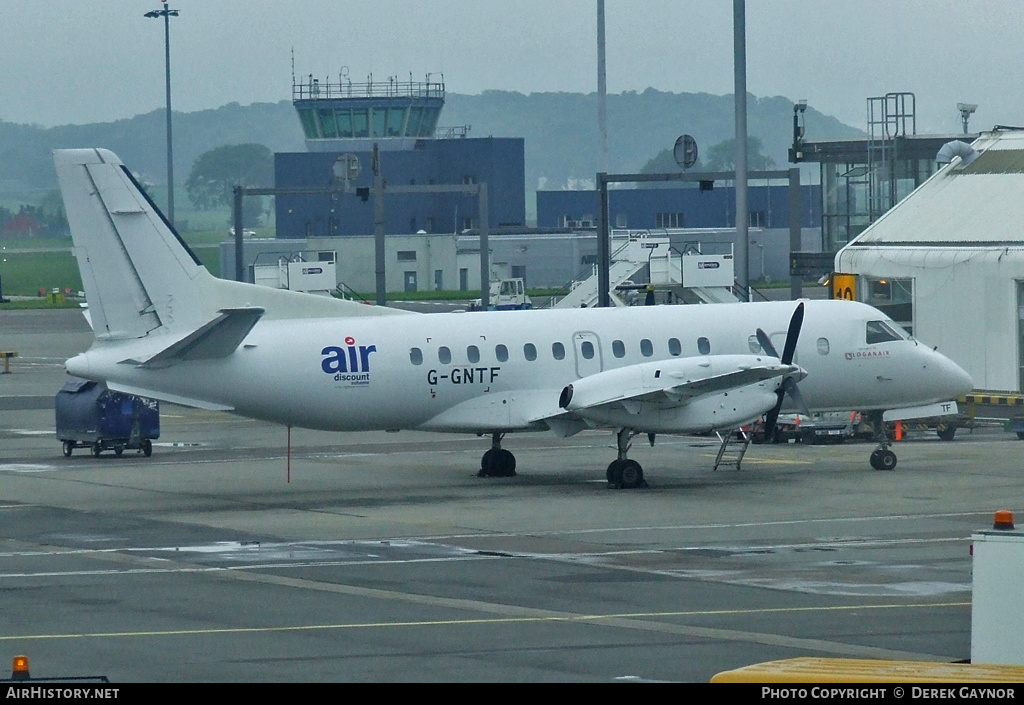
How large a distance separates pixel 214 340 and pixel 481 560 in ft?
29.0

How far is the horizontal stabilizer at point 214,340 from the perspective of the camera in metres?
28.8

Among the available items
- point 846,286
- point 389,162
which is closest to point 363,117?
point 389,162

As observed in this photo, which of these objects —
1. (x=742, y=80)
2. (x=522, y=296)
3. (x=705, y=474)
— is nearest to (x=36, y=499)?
(x=705, y=474)

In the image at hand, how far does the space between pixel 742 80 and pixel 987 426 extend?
11.6 m

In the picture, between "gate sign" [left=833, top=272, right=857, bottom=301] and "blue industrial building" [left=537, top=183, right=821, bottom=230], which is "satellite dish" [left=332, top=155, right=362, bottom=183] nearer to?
"gate sign" [left=833, top=272, right=857, bottom=301]

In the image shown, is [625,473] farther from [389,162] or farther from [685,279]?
[389,162]

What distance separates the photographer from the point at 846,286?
44.4 m

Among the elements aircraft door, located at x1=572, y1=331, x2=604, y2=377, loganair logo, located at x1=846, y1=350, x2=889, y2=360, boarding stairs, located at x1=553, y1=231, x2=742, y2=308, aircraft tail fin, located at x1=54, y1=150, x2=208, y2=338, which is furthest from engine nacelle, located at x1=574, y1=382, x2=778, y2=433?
boarding stairs, located at x1=553, y1=231, x2=742, y2=308

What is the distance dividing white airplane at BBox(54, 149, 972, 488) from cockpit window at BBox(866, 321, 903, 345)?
7cm

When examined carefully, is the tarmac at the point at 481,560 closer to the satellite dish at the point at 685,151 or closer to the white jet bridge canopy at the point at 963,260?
the white jet bridge canopy at the point at 963,260

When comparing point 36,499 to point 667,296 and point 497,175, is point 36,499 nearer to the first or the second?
point 667,296

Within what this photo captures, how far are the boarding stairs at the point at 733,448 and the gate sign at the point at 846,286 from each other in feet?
18.3

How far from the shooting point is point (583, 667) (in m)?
15.2

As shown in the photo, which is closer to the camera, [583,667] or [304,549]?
[583,667]
